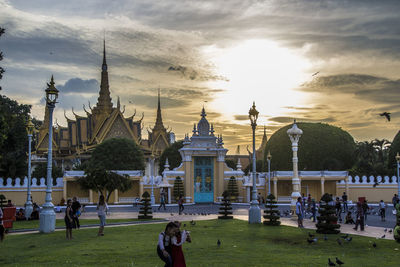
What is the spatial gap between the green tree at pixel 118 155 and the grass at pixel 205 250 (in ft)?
131

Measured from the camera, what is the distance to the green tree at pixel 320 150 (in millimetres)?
58062

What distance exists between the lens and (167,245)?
8766mm

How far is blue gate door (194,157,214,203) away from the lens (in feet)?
148

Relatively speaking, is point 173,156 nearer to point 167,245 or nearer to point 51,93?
point 51,93

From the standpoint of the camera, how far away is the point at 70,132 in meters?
81.3

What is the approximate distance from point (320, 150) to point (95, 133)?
3584cm

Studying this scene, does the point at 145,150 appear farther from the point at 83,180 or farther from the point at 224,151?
the point at 83,180

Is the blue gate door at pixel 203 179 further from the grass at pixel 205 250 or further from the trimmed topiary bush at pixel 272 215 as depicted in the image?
the grass at pixel 205 250

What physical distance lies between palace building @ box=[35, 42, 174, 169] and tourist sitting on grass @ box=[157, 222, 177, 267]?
65.0 m

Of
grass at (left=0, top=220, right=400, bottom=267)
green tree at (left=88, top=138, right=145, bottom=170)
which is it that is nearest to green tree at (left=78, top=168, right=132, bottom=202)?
grass at (left=0, top=220, right=400, bottom=267)

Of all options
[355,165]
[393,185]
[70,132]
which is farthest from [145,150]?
[393,185]

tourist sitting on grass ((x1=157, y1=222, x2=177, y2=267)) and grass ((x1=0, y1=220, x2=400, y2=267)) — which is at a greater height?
tourist sitting on grass ((x1=157, y1=222, x2=177, y2=267))

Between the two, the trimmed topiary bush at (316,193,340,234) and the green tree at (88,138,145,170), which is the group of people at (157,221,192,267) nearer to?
the trimmed topiary bush at (316,193,340,234)

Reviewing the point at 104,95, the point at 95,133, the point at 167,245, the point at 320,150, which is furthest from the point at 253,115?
the point at 104,95
